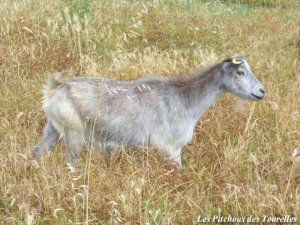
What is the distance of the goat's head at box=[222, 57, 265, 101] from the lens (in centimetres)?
569

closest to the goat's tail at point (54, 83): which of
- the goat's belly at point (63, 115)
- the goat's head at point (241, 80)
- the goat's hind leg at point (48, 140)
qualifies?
the goat's belly at point (63, 115)

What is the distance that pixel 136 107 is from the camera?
549cm

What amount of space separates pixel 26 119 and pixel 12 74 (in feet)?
4.58

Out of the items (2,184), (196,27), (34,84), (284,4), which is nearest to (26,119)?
(34,84)

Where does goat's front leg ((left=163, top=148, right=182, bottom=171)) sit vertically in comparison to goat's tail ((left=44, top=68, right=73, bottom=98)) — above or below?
below

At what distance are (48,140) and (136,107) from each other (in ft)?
3.33

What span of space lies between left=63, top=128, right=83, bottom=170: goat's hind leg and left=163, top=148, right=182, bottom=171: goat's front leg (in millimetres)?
907

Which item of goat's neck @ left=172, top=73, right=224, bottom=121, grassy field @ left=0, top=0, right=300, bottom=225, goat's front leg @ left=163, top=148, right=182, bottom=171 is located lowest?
goat's front leg @ left=163, top=148, right=182, bottom=171

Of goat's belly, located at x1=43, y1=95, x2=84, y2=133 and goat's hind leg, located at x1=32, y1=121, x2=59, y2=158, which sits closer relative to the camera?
goat's belly, located at x1=43, y1=95, x2=84, y2=133

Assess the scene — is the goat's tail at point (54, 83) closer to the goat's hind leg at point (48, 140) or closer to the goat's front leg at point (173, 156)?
the goat's hind leg at point (48, 140)

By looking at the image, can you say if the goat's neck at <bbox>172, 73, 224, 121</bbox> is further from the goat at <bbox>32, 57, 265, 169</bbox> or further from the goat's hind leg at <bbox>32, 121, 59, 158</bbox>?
the goat's hind leg at <bbox>32, 121, 59, 158</bbox>

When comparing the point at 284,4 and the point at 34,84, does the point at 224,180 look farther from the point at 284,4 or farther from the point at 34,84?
the point at 284,4

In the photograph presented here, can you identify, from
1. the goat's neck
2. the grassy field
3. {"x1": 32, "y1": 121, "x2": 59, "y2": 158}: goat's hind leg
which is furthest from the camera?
the goat's neck

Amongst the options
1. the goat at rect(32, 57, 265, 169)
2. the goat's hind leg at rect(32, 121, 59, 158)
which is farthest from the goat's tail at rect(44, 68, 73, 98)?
the goat's hind leg at rect(32, 121, 59, 158)
